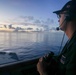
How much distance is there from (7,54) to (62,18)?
1380mm

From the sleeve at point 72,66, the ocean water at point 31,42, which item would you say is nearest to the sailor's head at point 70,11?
A: the sleeve at point 72,66

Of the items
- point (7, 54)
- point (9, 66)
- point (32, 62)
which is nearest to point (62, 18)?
point (9, 66)

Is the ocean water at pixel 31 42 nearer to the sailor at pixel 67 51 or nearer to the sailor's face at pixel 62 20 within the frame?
the sailor's face at pixel 62 20

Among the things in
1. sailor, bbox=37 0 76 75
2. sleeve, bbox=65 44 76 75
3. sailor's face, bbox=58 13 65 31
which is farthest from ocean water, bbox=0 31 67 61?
sleeve, bbox=65 44 76 75

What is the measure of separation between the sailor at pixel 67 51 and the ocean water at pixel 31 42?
1.61 m

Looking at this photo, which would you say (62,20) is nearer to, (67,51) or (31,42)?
(67,51)

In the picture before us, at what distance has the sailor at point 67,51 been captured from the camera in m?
1.06

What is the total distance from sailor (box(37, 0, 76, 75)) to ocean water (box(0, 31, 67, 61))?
63.5 inches

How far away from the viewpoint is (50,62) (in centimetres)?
121

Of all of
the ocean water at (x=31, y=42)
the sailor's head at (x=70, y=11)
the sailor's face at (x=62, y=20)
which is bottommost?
the ocean water at (x=31, y=42)

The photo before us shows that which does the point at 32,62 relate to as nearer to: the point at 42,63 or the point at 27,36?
the point at 42,63

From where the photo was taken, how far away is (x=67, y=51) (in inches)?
46.6

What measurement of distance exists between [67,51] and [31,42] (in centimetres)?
251

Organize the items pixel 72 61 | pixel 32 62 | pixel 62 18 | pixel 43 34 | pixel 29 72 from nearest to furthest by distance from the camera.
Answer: pixel 72 61 < pixel 62 18 < pixel 32 62 < pixel 29 72 < pixel 43 34
